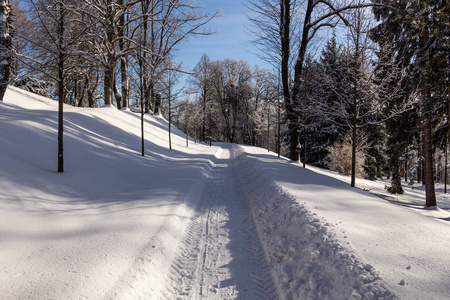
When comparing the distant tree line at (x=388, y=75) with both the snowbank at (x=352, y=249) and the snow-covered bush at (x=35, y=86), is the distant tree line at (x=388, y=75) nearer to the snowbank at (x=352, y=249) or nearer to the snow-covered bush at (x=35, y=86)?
the snowbank at (x=352, y=249)

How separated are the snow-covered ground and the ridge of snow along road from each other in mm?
17

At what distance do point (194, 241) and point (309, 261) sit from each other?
2.31 metres

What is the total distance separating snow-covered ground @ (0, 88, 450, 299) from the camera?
2965 millimetres

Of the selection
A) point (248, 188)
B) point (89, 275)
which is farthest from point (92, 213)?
point (248, 188)

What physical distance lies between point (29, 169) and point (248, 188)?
22.1ft

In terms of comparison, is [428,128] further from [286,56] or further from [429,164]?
[286,56]

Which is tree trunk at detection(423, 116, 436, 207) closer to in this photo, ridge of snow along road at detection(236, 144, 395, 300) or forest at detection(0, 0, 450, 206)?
forest at detection(0, 0, 450, 206)

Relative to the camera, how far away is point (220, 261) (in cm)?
411

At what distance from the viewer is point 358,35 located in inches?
350

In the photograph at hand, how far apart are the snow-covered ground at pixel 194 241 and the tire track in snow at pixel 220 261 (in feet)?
0.07

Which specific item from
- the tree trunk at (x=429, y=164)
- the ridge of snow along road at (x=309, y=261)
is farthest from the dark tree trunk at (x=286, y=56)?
the ridge of snow along road at (x=309, y=261)

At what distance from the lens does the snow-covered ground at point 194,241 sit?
2.96 metres

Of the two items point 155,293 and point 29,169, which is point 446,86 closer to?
point 155,293

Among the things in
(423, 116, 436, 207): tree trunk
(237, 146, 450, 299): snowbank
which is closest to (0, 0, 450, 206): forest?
(423, 116, 436, 207): tree trunk
